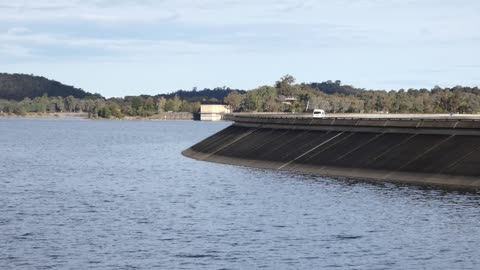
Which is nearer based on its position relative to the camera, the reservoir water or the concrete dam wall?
the reservoir water

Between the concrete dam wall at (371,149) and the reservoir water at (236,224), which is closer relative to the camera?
the reservoir water at (236,224)

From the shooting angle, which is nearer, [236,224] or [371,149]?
[236,224]

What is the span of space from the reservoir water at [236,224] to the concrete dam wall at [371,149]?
14.1 ft

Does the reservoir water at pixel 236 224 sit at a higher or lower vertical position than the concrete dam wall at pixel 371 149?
lower

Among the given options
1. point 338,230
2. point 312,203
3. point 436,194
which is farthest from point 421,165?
point 338,230

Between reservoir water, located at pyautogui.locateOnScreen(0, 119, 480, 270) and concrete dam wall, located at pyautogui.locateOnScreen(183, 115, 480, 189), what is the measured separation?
14.1 ft

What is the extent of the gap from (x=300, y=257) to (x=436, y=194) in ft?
82.3

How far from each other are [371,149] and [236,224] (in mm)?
39243

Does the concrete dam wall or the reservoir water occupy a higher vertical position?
the concrete dam wall

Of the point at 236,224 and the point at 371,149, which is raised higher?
the point at 371,149

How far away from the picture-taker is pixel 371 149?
90.4 meters

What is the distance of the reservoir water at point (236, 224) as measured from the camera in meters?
42.7

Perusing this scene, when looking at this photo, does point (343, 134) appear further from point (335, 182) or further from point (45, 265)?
point (45, 265)

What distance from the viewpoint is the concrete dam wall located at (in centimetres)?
7669
